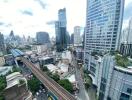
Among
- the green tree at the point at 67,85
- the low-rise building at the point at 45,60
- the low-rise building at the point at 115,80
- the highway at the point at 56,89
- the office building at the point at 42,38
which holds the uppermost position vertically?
the office building at the point at 42,38

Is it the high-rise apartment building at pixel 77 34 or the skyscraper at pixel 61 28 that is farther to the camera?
the high-rise apartment building at pixel 77 34

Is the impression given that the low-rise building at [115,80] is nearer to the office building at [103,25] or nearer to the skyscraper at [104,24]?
the office building at [103,25]

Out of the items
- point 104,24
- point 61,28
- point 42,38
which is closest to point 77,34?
point 61,28

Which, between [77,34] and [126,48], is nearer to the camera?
[126,48]

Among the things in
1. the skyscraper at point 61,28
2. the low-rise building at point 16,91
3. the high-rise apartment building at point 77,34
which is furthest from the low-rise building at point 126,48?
the high-rise apartment building at point 77,34

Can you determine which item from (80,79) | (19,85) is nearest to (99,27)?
(80,79)

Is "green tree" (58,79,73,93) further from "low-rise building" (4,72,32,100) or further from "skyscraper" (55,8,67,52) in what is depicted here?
"skyscraper" (55,8,67,52)

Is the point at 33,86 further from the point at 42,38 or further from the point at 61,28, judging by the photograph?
the point at 42,38

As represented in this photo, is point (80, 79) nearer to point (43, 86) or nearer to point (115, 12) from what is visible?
point (43, 86)
